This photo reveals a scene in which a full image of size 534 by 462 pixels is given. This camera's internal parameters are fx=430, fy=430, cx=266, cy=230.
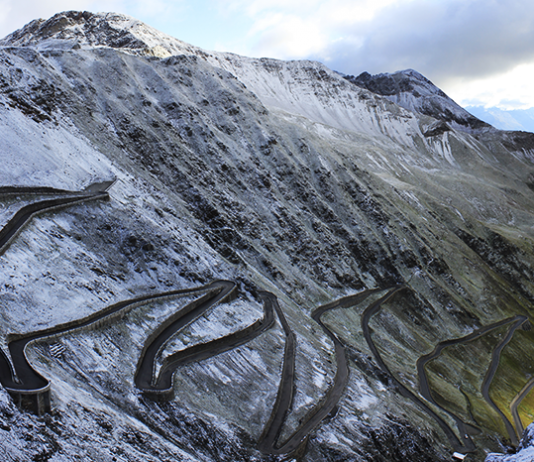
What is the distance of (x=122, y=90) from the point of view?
77.8 metres

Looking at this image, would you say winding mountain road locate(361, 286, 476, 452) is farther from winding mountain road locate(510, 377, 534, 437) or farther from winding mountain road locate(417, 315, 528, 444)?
winding mountain road locate(510, 377, 534, 437)

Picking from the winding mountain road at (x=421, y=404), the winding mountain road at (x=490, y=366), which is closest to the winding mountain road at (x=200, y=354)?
the winding mountain road at (x=421, y=404)

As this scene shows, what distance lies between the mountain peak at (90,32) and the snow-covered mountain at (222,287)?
4.03 meters

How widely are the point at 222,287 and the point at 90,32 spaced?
117 m

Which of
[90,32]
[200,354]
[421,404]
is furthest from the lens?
[90,32]

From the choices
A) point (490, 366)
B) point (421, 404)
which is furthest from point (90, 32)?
point (490, 366)

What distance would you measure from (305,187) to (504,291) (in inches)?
2018

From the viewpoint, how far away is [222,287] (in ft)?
161

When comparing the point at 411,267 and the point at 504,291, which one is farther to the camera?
the point at 504,291

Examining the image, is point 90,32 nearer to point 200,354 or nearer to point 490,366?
point 200,354

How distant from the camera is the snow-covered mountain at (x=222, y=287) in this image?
2916cm

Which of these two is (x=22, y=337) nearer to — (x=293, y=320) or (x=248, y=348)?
(x=248, y=348)

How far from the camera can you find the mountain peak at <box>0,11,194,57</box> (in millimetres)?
121500

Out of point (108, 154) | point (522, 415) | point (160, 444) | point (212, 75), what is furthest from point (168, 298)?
point (212, 75)
